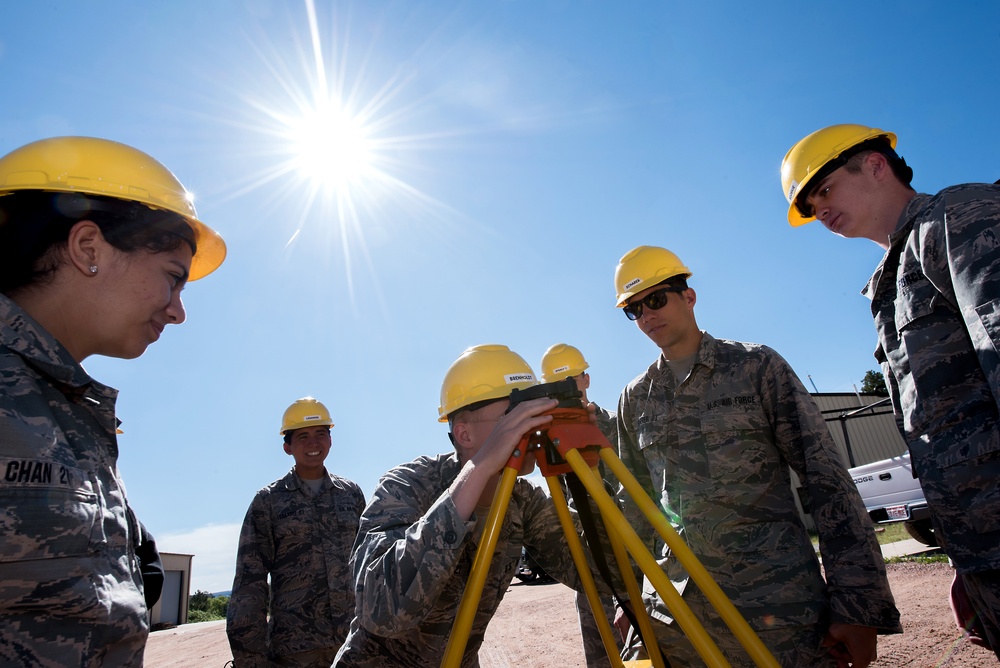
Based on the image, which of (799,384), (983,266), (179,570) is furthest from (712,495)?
(179,570)

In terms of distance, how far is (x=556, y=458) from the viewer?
196 cm

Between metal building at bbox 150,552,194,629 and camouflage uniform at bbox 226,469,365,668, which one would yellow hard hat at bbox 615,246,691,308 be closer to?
camouflage uniform at bbox 226,469,365,668

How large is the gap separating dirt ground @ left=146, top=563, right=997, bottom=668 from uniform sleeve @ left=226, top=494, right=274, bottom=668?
3245 mm

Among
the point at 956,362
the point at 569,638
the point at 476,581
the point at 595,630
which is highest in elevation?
the point at 956,362

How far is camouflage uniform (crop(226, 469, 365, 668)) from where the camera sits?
434cm

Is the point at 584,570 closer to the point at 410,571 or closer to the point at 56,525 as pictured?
the point at 410,571

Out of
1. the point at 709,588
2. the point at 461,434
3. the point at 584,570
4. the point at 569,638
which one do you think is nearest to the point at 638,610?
the point at 584,570

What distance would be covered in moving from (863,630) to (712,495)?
2.69 ft

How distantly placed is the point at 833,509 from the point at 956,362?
967 millimetres

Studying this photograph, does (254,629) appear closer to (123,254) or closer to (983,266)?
(123,254)

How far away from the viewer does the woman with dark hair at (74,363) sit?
1028 millimetres

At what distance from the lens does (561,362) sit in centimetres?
583

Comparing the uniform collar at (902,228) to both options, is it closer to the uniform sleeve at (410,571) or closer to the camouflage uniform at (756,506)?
the camouflage uniform at (756,506)

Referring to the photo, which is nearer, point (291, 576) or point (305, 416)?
point (291, 576)
